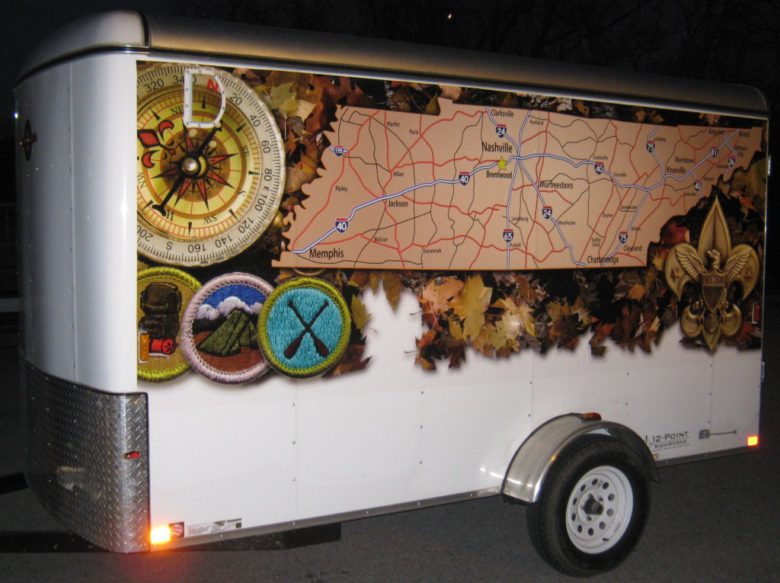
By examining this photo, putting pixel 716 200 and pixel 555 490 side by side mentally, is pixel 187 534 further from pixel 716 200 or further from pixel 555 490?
pixel 716 200

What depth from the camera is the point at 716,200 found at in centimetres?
526

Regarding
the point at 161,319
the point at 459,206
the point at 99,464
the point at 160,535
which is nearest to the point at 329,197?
the point at 459,206

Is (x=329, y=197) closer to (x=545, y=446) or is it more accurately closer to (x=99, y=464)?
(x=99, y=464)

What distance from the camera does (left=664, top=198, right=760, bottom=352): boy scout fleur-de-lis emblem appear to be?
16.8 feet

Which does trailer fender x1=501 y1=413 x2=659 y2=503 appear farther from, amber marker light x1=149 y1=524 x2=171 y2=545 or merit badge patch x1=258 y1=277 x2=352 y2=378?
amber marker light x1=149 y1=524 x2=171 y2=545

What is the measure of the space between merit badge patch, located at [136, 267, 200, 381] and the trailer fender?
1907mm

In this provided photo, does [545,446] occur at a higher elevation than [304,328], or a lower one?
lower

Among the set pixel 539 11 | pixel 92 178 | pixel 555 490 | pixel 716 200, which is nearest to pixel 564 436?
pixel 555 490

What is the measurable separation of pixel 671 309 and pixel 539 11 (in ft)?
61.5

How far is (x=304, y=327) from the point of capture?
13.0ft

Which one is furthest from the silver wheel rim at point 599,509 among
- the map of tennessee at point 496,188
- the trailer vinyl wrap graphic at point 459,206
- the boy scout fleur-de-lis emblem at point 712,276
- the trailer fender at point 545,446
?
the map of tennessee at point 496,188

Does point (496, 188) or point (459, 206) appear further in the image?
point (496, 188)

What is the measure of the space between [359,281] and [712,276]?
2449 mm

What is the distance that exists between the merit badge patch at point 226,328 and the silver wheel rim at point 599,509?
79.1 inches
